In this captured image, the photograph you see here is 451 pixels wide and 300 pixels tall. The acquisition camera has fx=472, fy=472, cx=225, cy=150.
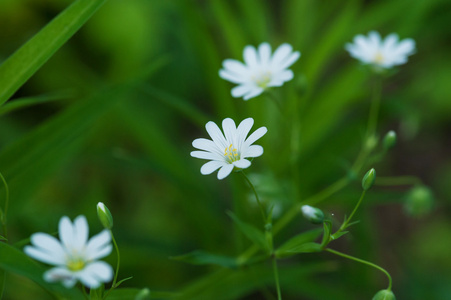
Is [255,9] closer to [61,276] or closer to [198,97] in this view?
[198,97]

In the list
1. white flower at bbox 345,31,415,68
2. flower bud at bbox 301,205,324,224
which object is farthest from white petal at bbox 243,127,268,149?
white flower at bbox 345,31,415,68

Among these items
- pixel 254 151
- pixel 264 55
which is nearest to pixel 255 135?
pixel 254 151

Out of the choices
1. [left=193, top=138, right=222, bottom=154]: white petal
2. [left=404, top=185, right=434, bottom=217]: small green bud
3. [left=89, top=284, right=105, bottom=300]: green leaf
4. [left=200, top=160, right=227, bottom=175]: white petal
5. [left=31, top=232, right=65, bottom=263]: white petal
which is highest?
[left=404, top=185, right=434, bottom=217]: small green bud

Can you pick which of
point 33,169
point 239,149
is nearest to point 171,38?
point 33,169

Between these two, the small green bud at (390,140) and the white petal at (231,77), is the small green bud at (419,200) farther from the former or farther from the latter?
the white petal at (231,77)

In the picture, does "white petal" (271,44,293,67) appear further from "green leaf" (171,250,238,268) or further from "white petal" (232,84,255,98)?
"green leaf" (171,250,238,268)

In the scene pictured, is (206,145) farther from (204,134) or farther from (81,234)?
(204,134)
